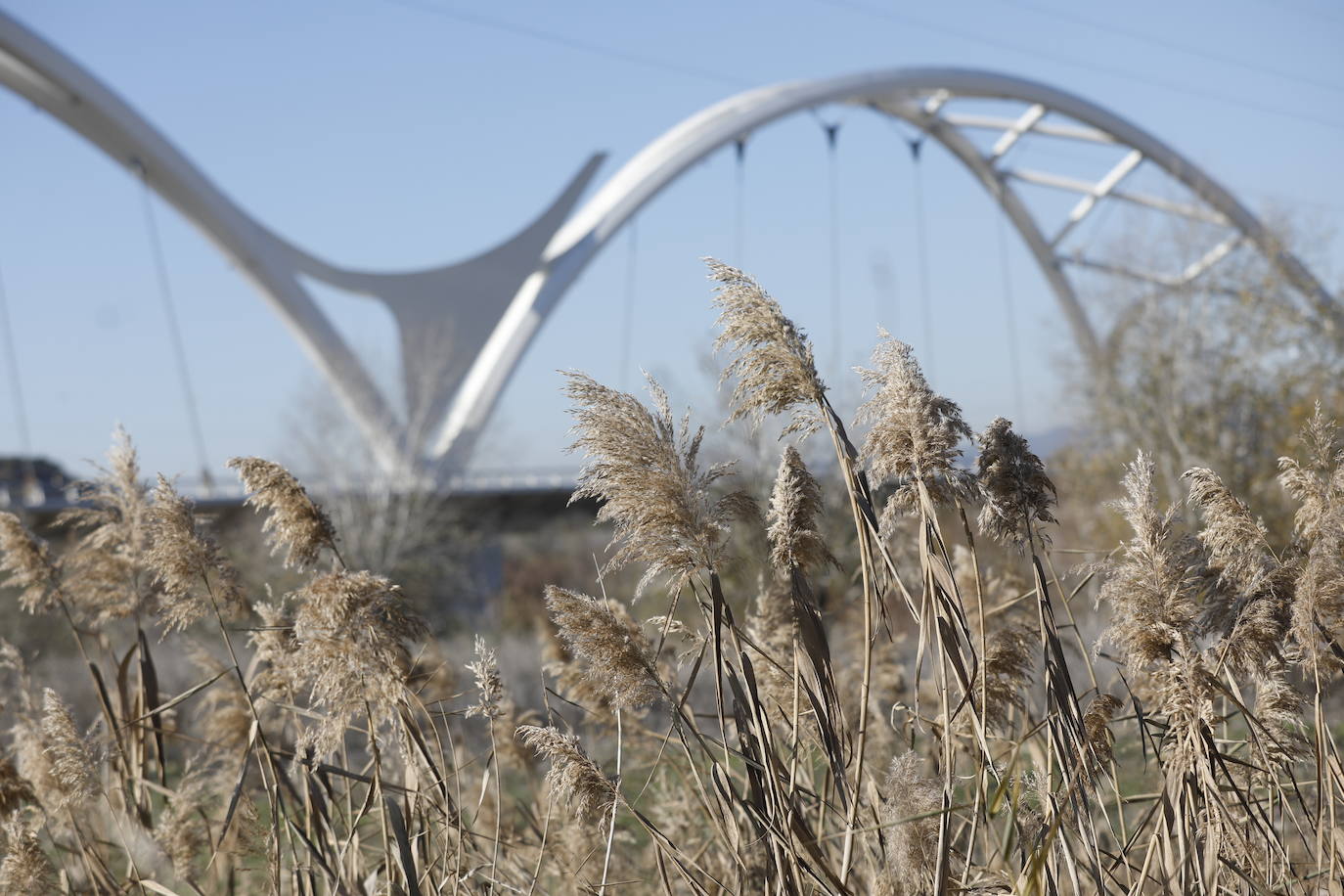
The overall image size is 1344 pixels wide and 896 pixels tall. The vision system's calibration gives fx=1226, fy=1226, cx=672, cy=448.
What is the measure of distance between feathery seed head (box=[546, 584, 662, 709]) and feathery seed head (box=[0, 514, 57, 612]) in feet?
6.07

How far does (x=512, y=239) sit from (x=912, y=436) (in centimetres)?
2617

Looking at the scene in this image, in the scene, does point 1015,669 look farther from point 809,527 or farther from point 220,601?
point 220,601

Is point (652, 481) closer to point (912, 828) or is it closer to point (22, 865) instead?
point (912, 828)

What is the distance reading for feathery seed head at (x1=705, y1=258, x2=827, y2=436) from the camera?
2.26 metres

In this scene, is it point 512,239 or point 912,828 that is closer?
point 912,828

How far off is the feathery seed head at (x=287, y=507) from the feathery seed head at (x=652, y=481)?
27.6 inches

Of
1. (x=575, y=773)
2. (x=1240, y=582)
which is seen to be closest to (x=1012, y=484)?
(x=1240, y=582)

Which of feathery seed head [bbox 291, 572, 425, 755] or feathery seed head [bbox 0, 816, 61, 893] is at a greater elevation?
feathery seed head [bbox 291, 572, 425, 755]

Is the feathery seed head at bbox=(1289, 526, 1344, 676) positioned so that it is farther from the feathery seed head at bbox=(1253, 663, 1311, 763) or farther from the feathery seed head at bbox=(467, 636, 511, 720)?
the feathery seed head at bbox=(467, 636, 511, 720)

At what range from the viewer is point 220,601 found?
9.68 ft

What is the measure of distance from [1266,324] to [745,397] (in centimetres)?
1704

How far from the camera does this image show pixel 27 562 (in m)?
3.40

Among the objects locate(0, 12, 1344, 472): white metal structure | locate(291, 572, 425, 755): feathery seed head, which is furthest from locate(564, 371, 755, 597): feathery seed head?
locate(0, 12, 1344, 472): white metal structure

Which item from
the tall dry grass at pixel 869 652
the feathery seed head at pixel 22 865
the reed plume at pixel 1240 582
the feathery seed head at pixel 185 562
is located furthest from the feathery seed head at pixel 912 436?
the feathery seed head at pixel 22 865
